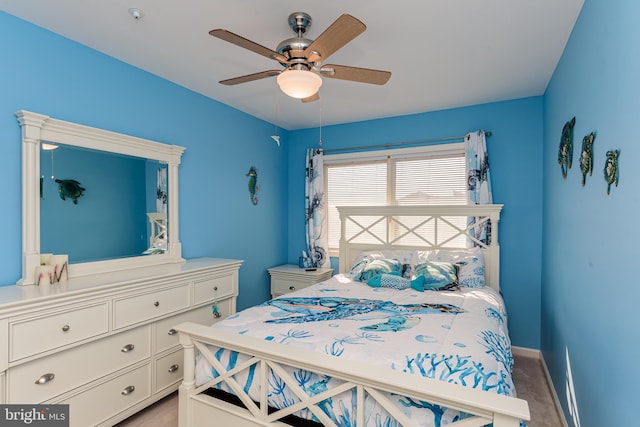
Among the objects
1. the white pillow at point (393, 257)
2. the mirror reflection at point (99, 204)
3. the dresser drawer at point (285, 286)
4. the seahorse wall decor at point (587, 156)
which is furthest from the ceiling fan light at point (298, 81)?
the dresser drawer at point (285, 286)

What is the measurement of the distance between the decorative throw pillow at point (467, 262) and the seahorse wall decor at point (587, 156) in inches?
54.0

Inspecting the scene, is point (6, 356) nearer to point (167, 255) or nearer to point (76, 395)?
point (76, 395)

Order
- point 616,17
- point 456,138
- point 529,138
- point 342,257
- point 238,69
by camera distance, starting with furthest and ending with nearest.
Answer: point 342,257 < point 456,138 < point 529,138 < point 238,69 < point 616,17

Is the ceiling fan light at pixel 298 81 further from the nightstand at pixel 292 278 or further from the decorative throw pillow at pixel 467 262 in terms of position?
the nightstand at pixel 292 278

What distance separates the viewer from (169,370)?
249 cm

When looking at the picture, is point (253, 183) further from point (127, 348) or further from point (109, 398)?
point (109, 398)

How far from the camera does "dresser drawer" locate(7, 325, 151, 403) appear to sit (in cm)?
170

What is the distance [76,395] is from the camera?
1925 mm

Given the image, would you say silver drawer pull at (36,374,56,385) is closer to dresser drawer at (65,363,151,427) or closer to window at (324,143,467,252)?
dresser drawer at (65,363,151,427)

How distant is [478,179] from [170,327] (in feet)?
10.3

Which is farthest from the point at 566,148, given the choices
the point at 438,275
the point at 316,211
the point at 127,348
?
the point at 127,348

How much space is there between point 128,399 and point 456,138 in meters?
3.66

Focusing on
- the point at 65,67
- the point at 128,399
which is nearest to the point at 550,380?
the point at 128,399

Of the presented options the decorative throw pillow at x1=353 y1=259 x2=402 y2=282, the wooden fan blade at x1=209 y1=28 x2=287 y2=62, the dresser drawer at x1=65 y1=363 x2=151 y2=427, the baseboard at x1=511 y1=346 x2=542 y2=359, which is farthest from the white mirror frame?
the baseboard at x1=511 y1=346 x2=542 y2=359
